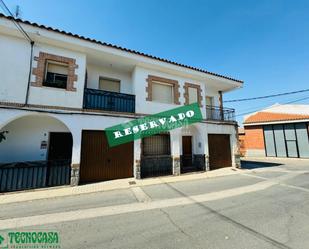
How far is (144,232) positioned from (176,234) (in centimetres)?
70

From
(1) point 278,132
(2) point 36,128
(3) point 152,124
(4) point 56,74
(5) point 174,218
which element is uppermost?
(4) point 56,74

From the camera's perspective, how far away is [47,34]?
6.41 metres

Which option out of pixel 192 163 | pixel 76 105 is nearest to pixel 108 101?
pixel 76 105

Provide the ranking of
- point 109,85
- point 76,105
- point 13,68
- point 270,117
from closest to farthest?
point 13,68 < point 76,105 < point 109,85 < point 270,117

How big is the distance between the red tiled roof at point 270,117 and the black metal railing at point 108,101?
16960 mm

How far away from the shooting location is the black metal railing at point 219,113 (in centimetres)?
1147

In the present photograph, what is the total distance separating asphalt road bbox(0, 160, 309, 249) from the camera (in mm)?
2908

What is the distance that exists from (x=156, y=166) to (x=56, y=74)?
7564mm

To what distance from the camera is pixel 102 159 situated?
24.7 feet

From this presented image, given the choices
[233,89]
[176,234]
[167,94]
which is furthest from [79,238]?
[233,89]

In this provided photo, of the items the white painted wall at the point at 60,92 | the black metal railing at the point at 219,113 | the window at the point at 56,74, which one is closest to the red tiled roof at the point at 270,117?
the black metal railing at the point at 219,113

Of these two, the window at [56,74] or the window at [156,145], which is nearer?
the window at [56,74]

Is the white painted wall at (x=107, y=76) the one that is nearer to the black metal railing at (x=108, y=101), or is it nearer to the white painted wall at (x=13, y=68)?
the black metal railing at (x=108, y=101)

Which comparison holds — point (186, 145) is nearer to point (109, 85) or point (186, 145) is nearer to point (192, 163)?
point (192, 163)
